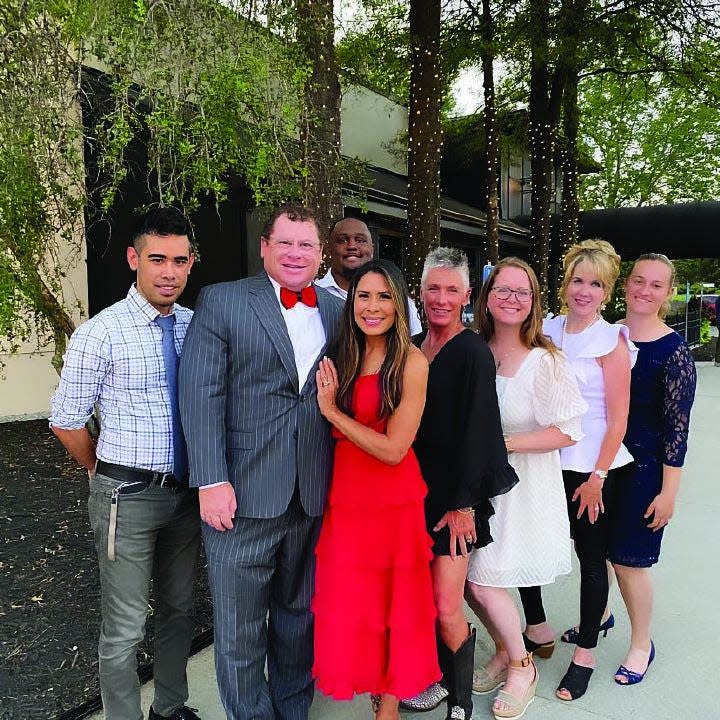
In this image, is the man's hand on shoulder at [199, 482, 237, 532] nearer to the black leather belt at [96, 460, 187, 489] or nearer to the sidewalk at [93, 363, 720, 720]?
the black leather belt at [96, 460, 187, 489]

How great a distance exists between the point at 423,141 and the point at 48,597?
5.77 m

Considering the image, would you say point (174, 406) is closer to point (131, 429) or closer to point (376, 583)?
point (131, 429)

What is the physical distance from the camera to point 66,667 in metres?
2.96

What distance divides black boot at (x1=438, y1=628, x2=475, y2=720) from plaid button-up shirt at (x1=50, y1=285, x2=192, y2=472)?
4.40 ft

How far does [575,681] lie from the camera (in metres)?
2.80

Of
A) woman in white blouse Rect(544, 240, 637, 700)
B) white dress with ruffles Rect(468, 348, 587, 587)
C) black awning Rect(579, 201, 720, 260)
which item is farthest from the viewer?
black awning Rect(579, 201, 720, 260)

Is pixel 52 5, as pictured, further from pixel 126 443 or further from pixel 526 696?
pixel 526 696

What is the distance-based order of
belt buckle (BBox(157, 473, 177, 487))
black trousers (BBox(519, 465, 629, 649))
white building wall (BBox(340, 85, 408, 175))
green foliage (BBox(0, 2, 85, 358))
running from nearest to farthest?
belt buckle (BBox(157, 473, 177, 487)) → black trousers (BBox(519, 465, 629, 649)) → green foliage (BBox(0, 2, 85, 358)) → white building wall (BBox(340, 85, 408, 175))

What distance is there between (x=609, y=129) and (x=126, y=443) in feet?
92.2

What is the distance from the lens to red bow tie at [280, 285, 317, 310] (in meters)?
2.34

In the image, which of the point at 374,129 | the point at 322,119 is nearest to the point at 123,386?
the point at 322,119

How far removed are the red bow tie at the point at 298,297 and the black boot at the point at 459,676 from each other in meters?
1.47

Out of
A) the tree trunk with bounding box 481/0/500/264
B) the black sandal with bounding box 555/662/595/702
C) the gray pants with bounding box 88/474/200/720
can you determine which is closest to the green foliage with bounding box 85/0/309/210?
the gray pants with bounding box 88/474/200/720

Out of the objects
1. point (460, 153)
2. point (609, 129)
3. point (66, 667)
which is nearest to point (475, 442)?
point (66, 667)
